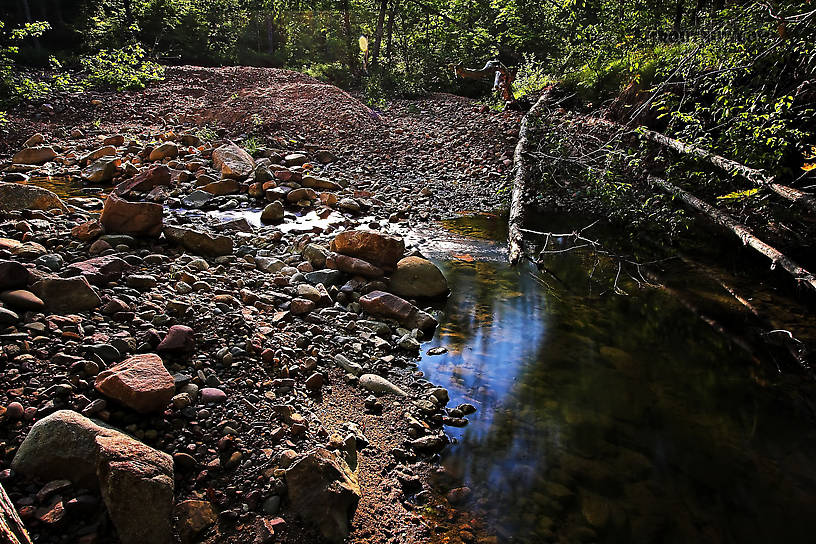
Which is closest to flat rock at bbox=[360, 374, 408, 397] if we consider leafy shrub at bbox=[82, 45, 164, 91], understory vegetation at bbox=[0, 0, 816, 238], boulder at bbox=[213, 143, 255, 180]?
understory vegetation at bbox=[0, 0, 816, 238]

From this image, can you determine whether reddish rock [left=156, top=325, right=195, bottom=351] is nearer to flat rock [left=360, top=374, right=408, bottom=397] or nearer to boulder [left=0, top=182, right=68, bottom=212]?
flat rock [left=360, top=374, right=408, bottom=397]

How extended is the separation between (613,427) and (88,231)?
189 inches

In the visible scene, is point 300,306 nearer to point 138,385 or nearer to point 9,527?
point 138,385

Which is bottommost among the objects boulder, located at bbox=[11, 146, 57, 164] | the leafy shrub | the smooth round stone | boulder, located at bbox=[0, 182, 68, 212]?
the smooth round stone

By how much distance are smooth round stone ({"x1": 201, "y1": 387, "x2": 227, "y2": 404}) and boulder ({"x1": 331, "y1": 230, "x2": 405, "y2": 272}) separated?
2.65 m

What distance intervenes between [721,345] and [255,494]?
441cm

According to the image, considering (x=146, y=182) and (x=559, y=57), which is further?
(x=559, y=57)

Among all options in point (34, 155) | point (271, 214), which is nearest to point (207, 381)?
point (271, 214)

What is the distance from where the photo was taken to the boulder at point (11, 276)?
298cm

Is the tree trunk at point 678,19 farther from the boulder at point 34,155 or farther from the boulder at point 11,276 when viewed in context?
the boulder at point 34,155

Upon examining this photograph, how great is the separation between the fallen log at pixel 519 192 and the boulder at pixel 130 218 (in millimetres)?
3995

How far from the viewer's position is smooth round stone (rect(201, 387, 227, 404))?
266 centimetres

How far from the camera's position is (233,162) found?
7863 millimetres

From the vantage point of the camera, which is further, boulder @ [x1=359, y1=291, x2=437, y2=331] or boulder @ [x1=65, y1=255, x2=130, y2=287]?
boulder @ [x1=359, y1=291, x2=437, y2=331]
